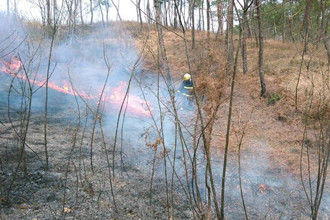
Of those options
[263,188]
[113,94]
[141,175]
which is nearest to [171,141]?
[141,175]

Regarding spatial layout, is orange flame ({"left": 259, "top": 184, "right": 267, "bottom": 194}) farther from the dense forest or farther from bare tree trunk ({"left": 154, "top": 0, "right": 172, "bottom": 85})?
bare tree trunk ({"left": 154, "top": 0, "right": 172, "bottom": 85})

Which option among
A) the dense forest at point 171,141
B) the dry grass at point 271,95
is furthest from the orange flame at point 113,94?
the dry grass at point 271,95

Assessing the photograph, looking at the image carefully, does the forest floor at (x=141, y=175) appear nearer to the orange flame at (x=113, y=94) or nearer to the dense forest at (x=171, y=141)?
the dense forest at (x=171, y=141)

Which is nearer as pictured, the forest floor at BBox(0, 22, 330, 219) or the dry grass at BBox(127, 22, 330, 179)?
the forest floor at BBox(0, 22, 330, 219)

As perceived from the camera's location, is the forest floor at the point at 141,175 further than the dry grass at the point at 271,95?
No

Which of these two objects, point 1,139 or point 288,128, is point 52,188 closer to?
point 1,139

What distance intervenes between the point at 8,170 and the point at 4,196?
3.66 ft

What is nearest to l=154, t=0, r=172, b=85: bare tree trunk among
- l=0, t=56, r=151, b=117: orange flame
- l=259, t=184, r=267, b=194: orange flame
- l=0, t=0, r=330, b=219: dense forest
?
l=0, t=0, r=330, b=219: dense forest

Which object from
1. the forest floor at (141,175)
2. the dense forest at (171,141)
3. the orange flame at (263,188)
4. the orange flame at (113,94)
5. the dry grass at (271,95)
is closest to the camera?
the dense forest at (171,141)

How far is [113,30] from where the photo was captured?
2652 cm

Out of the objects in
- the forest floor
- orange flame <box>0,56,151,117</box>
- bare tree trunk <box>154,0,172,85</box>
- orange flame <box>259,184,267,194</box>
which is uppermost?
bare tree trunk <box>154,0,172,85</box>

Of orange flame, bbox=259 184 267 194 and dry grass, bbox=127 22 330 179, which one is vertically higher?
dry grass, bbox=127 22 330 179

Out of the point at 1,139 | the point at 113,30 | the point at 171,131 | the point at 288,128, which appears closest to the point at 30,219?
the point at 1,139

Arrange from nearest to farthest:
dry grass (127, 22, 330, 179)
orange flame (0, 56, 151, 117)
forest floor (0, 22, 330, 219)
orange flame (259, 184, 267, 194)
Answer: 1. forest floor (0, 22, 330, 219)
2. orange flame (259, 184, 267, 194)
3. dry grass (127, 22, 330, 179)
4. orange flame (0, 56, 151, 117)
